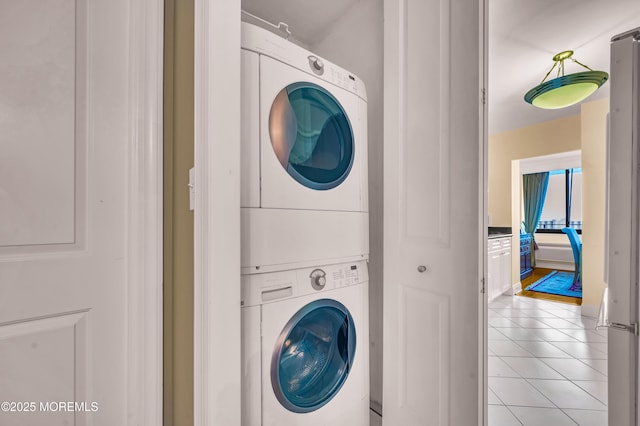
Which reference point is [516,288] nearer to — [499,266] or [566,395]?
[499,266]

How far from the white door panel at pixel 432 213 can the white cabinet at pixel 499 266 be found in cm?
321

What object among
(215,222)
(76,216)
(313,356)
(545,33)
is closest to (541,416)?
(313,356)

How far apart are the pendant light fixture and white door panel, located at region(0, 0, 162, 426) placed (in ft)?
9.36

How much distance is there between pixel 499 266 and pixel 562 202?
380 centimetres

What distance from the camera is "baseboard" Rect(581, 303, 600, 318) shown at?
130 inches

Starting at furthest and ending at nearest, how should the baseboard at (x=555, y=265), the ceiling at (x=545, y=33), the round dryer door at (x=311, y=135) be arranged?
the baseboard at (x=555, y=265) < the ceiling at (x=545, y=33) < the round dryer door at (x=311, y=135)

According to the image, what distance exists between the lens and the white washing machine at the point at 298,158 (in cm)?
97

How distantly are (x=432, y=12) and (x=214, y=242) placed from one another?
1167mm

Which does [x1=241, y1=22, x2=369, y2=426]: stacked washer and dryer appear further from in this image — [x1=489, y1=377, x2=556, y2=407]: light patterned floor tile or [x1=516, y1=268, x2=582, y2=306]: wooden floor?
[x1=516, y1=268, x2=582, y2=306]: wooden floor

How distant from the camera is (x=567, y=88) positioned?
2256 millimetres

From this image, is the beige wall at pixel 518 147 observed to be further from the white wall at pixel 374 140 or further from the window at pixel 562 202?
the white wall at pixel 374 140

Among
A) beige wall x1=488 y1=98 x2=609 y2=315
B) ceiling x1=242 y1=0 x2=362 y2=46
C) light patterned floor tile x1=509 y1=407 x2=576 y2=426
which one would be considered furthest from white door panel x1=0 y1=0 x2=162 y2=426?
beige wall x1=488 y1=98 x2=609 y2=315

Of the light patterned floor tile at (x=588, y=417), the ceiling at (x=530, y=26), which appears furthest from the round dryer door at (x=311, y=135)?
the light patterned floor tile at (x=588, y=417)

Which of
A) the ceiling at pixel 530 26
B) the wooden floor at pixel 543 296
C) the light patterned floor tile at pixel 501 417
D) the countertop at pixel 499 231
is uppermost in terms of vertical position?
the ceiling at pixel 530 26
